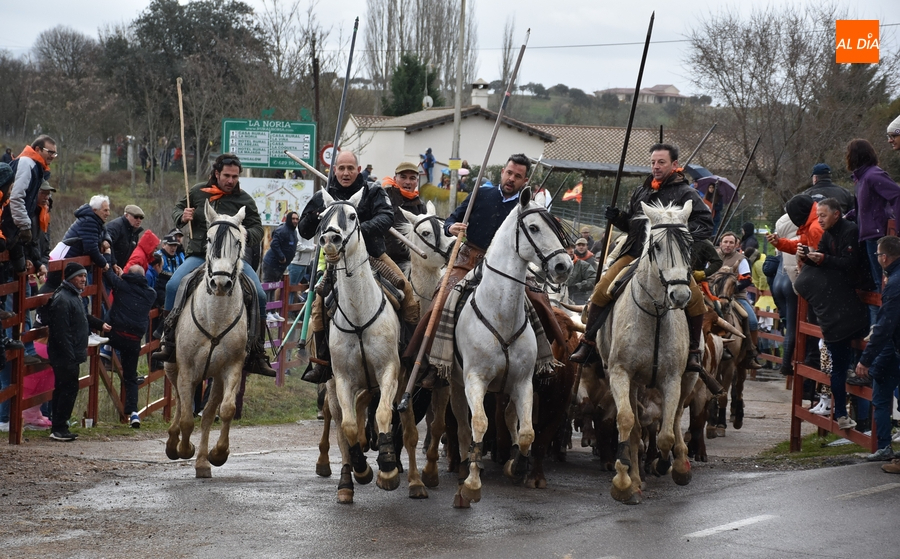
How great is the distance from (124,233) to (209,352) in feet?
17.1

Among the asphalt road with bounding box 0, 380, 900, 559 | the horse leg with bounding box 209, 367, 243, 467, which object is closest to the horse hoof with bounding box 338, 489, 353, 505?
the asphalt road with bounding box 0, 380, 900, 559

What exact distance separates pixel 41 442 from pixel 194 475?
242cm

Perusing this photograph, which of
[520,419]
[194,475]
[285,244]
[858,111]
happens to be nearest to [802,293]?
[520,419]

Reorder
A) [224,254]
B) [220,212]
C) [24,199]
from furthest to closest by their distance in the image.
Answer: [24,199]
[220,212]
[224,254]

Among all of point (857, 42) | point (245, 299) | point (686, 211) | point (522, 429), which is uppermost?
point (857, 42)

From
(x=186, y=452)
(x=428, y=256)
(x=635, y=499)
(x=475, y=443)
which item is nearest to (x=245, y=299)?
(x=186, y=452)

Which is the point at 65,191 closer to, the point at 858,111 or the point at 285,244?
the point at 285,244

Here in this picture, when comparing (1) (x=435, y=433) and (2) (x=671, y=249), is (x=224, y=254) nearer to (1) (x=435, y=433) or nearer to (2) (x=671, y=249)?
(1) (x=435, y=433)

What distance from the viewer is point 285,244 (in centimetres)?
1839

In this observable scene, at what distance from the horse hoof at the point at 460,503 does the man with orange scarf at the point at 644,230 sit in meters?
1.93

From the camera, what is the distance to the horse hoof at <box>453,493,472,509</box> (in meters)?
8.21

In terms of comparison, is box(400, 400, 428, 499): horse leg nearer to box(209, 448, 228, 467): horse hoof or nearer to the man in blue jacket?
box(209, 448, 228, 467): horse hoof

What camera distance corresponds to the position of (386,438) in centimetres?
815

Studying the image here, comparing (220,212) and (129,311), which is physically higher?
(220,212)
